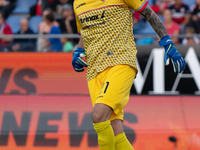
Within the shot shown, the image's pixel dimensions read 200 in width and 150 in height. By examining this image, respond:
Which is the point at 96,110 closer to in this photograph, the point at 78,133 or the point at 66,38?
the point at 78,133

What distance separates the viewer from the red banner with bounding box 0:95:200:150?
5.11 m

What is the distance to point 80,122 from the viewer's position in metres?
5.39

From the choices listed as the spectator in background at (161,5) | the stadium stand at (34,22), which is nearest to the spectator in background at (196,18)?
the spectator in background at (161,5)

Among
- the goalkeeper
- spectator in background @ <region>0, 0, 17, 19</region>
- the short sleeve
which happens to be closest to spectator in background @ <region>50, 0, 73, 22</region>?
spectator in background @ <region>0, 0, 17, 19</region>

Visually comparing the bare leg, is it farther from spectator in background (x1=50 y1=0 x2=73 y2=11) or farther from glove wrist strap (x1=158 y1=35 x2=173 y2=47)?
spectator in background (x1=50 y1=0 x2=73 y2=11)

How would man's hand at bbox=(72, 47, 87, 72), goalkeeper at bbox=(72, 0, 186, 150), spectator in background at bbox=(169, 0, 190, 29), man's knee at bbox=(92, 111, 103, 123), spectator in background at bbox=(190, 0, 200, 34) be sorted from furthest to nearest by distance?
spectator in background at bbox=(169, 0, 190, 29) < spectator in background at bbox=(190, 0, 200, 34) < man's hand at bbox=(72, 47, 87, 72) < goalkeeper at bbox=(72, 0, 186, 150) < man's knee at bbox=(92, 111, 103, 123)

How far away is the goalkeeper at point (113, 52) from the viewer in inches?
126

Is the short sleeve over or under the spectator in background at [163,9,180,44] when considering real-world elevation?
over

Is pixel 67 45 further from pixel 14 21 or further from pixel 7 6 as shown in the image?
pixel 7 6

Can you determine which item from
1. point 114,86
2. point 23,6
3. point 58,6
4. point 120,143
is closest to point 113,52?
point 114,86

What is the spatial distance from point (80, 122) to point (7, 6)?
612 cm

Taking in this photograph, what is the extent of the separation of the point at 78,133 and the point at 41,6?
16.7 feet

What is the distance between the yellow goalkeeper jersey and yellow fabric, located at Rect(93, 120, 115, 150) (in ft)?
1.88

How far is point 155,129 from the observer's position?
17.1ft
